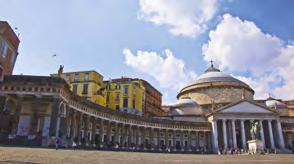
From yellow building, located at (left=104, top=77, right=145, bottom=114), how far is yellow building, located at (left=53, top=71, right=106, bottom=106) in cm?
382

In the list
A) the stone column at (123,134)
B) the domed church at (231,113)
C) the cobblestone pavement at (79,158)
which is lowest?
the cobblestone pavement at (79,158)

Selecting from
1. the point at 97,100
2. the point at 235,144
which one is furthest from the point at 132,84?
the point at 235,144

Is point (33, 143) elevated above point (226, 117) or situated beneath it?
situated beneath

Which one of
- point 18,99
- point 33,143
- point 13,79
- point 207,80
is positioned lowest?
point 33,143

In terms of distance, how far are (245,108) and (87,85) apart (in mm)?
34487

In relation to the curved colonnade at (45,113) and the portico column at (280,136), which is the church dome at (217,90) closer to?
the portico column at (280,136)

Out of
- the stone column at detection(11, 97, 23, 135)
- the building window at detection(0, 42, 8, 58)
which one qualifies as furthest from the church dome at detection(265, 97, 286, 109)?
the building window at detection(0, 42, 8, 58)

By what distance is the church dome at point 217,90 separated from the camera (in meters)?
67.4

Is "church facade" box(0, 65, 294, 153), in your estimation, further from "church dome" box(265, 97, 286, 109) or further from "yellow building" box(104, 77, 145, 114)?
"yellow building" box(104, 77, 145, 114)

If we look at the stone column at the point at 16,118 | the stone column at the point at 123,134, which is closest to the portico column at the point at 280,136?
the stone column at the point at 123,134

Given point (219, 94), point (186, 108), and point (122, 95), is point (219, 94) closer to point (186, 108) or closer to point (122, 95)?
point (186, 108)

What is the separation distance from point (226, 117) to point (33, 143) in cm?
4261

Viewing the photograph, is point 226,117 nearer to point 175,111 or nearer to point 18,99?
point 175,111

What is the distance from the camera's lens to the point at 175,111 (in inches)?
2630
